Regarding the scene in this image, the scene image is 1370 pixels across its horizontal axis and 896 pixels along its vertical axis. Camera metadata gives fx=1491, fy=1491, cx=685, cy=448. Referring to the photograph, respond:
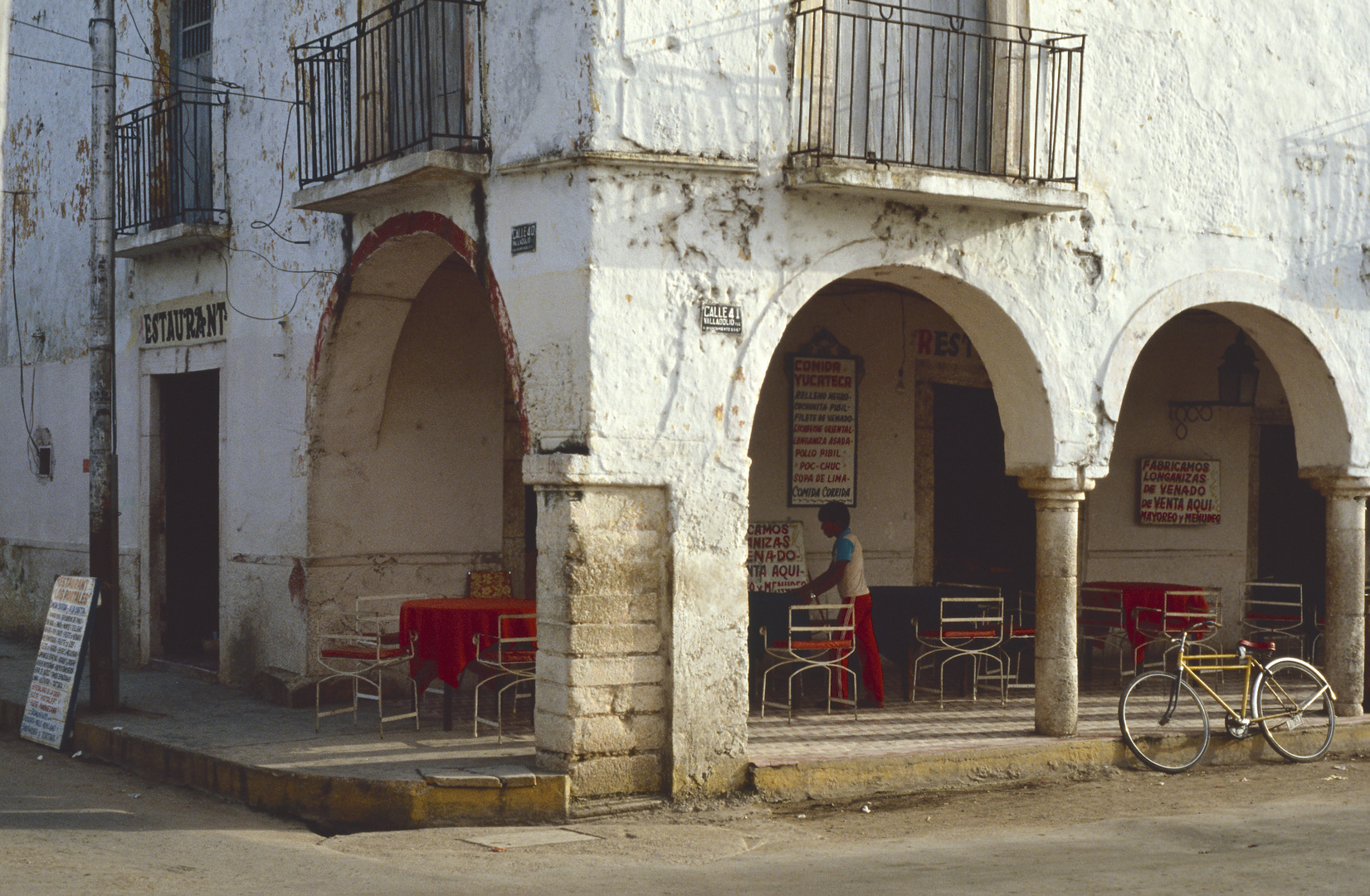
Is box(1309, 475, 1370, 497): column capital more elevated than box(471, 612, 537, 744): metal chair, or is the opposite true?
box(1309, 475, 1370, 497): column capital

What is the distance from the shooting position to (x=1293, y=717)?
9.92m

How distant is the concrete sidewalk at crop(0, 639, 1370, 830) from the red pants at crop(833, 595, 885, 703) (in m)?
0.20

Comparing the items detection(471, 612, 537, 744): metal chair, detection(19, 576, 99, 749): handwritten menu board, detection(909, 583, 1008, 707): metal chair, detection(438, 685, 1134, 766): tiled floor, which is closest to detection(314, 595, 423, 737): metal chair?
detection(438, 685, 1134, 766): tiled floor

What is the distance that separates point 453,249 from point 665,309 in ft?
6.47

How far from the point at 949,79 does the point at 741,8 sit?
1.77m

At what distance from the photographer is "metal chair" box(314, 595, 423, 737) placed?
944 cm

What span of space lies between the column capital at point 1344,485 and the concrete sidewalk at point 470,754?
163 centimetres

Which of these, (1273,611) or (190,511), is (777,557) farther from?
(1273,611)

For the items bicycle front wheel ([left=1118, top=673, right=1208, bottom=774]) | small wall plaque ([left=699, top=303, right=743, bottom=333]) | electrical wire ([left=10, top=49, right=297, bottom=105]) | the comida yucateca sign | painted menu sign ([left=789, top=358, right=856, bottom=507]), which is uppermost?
electrical wire ([left=10, top=49, right=297, bottom=105])

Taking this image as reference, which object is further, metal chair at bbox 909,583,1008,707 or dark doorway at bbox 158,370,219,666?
dark doorway at bbox 158,370,219,666

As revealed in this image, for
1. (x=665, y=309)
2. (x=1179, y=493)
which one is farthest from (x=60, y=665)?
(x=1179, y=493)

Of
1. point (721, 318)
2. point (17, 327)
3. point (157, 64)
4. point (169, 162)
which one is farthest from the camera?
point (17, 327)

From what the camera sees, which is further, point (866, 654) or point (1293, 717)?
point (866, 654)

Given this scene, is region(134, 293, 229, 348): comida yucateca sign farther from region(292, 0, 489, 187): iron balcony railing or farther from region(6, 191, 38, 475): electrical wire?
region(6, 191, 38, 475): electrical wire
